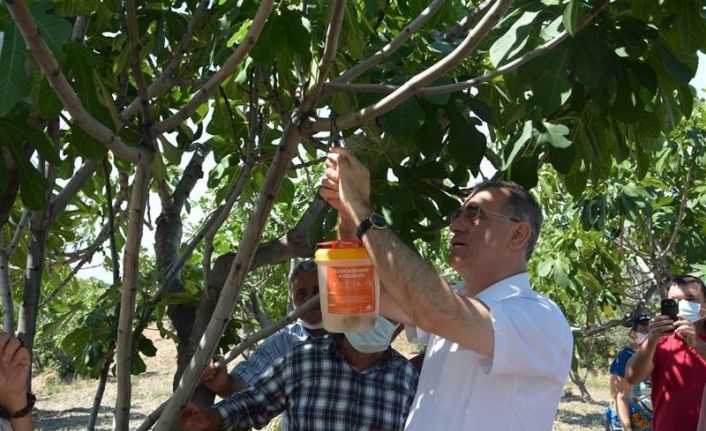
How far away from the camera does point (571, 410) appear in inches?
641

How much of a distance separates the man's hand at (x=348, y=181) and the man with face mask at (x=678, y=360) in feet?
10.0

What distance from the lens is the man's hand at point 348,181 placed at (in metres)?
2.33

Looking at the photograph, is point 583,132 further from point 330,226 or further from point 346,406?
point 346,406

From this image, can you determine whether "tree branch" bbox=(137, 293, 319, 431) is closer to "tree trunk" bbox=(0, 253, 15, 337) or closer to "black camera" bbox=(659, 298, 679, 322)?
"tree trunk" bbox=(0, 253, 15, 337)

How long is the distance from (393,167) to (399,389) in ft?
3.46

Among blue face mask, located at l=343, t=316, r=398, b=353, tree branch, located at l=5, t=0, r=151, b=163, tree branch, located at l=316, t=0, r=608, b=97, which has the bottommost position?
blue face mask, located at l=343, t=316, r=398, b=353

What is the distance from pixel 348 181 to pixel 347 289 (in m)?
0.28

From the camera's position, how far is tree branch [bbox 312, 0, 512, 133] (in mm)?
1903

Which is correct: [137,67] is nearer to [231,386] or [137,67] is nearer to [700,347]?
[231,386]

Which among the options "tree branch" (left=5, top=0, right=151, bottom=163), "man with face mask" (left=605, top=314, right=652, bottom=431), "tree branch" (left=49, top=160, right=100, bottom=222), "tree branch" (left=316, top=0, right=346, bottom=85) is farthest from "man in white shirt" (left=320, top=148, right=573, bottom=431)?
"man with face mask" (left=605, top=314, right=652, bottom=431)

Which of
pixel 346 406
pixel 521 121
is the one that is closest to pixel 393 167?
pixel 521 121

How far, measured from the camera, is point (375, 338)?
3.43 metres

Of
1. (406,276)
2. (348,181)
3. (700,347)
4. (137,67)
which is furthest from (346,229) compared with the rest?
(700,347)

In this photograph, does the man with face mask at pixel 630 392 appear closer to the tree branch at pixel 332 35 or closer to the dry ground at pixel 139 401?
the tree branch at pixel 332 35
